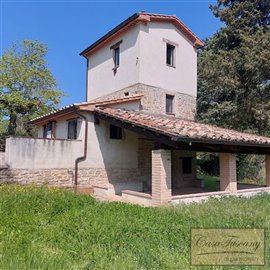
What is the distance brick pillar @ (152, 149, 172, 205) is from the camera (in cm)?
937

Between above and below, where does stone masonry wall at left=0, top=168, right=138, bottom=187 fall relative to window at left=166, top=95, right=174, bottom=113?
below

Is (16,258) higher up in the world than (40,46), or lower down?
lower down

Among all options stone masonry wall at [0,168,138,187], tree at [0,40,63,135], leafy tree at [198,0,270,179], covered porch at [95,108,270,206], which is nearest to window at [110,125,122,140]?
covered porch at [95,108,270,206]

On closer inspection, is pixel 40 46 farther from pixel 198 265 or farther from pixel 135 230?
pixel 198 265

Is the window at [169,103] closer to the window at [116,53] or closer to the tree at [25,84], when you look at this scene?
the window at [116,53]

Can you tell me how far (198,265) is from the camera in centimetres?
466

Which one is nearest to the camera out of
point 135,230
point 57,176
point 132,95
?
point 135,230

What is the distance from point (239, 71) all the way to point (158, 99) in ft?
22.3

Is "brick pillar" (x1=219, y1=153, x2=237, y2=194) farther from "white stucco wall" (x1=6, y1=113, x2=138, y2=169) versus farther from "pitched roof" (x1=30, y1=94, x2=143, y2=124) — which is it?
"pitched roof" (x1=30, y1=94, x2=143, y2=124)

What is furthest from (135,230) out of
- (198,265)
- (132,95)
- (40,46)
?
(40,46)

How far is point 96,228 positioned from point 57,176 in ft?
19.7

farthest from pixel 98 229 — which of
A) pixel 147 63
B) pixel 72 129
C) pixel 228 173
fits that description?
pixel 147 63

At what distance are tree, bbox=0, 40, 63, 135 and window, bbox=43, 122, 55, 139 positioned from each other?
586 cm

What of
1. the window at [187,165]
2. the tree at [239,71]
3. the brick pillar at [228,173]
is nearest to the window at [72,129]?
the window at [187,165]
